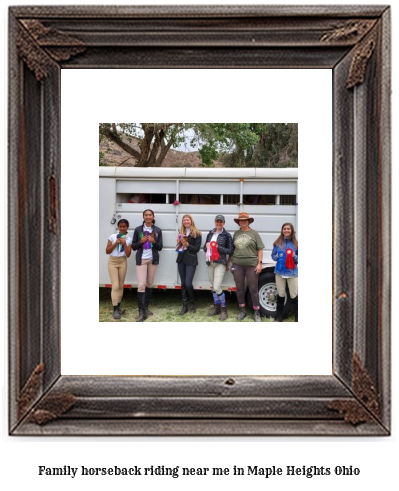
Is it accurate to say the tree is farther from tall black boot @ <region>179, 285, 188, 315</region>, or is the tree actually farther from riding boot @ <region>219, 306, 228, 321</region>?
riding boot @ <region>219, 306, 228, 321</region>

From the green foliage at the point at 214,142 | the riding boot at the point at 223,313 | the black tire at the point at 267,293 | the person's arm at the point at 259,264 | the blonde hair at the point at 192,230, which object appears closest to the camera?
the green foliage at the point at 214,142

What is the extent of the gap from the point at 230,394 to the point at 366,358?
1.92ft

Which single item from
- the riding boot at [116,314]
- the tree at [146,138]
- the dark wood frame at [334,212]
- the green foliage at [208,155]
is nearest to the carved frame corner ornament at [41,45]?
the dark wood frame at [334,212]

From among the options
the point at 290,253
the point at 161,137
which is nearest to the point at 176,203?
the point at 161,137

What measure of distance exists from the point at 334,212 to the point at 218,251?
208 centimetres

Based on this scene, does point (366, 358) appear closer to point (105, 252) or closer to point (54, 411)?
point (54, 411)

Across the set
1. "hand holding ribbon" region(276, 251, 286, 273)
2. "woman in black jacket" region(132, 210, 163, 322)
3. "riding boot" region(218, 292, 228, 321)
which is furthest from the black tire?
"woman in black jacket" region(132, 210, 163, 322)

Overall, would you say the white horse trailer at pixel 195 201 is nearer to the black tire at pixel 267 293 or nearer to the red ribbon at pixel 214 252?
the black tire at pixel 267 293

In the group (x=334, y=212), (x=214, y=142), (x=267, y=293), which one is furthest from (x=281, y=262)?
(x=334, y=212)

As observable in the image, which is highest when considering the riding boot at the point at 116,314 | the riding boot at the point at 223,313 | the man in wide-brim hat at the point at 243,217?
the man in wide-brim hat at the point at 243,217

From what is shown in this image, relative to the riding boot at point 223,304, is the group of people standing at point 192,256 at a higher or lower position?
higher

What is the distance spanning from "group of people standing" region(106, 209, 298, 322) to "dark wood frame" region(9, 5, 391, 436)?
1.76 meters

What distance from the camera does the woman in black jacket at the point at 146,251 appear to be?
11.7ft

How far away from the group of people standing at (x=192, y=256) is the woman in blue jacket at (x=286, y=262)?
188mm
